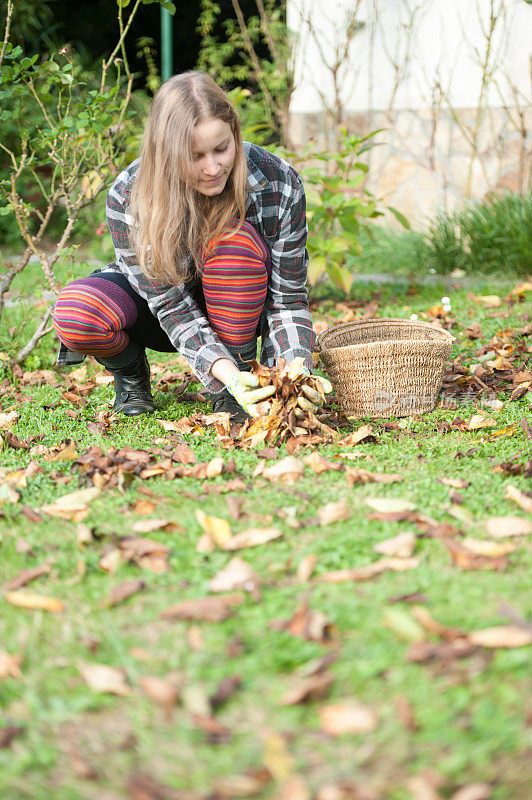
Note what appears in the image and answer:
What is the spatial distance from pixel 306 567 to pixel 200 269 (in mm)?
1284

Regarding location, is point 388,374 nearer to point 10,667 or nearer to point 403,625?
point 403,625

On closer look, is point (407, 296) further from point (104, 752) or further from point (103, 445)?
point (104, 752)

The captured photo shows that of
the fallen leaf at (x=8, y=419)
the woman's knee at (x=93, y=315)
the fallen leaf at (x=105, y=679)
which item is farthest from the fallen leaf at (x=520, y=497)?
the fallen leaf at (x=8, y=419)

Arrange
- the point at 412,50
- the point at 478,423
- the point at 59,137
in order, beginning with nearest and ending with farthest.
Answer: the point at 478,423 → the point at 59,137 → the point at 412,50

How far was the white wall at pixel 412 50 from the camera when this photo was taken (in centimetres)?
559

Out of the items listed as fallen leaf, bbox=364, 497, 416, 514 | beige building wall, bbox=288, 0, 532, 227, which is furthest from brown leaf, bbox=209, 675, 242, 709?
beige building wall, bbox=288, 0, 532, 227

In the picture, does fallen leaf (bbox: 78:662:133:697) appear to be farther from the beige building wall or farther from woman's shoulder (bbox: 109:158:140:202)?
the beige building wall

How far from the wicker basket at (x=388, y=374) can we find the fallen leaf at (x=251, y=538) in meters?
0.94

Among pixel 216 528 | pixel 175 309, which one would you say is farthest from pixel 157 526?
pixel 175 309

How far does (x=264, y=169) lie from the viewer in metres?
2.38

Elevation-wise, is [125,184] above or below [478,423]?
above

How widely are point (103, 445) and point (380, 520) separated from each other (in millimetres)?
1014

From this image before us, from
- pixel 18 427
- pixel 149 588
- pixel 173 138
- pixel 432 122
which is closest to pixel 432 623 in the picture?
pixel 149 588

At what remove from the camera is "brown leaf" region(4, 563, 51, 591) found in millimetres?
1389
